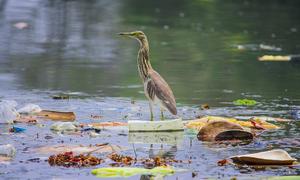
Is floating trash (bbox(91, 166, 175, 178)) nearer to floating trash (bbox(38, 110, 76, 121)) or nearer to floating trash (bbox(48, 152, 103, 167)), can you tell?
floating trash (bbox(48, 152, 103, 167))

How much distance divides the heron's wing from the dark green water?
0.67 m

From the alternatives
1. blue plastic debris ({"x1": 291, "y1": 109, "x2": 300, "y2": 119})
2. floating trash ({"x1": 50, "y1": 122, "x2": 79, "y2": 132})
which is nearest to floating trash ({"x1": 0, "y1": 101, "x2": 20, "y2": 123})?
floating trash ({"x1": 50, "y1": 122, "x2": 79, "y2": 132})

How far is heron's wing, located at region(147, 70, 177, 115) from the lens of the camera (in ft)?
34.7

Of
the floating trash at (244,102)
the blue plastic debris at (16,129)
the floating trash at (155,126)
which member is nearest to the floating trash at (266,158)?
the floating trash at (155,126)

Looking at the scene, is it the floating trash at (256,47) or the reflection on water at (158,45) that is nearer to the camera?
the reflection on water at (158,45)

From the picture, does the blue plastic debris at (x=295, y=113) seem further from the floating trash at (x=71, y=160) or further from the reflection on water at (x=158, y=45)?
the floating trash at (x=71, y=160)

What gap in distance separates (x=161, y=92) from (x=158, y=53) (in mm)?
7112

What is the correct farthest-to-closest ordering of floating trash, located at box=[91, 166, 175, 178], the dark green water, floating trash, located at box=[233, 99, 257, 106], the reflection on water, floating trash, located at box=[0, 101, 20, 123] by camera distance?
the reflection on water
the dark green water
floating trash, located at box=[233, 99, 257, 106]
floating trash, located at box=[0, 101, 20, 123]
floating trash, located at box=[91, 166, 175, 178]

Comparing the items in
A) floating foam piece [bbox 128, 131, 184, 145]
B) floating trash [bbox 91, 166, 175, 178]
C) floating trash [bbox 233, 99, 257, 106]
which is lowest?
floating trash [bbox 91, 166, 175, 178]

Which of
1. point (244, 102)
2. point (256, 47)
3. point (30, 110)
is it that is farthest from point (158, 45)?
point (30, 110)

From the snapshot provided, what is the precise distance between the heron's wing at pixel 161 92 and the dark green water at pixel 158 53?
667mm

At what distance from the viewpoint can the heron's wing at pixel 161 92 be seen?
34.7 feet

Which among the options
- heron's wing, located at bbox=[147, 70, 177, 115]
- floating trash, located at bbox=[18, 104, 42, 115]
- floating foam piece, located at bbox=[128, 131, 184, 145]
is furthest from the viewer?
floating trash, located at bbox=[18, 104, 42, 115]

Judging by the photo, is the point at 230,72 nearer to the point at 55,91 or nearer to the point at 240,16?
the point at 55,91
